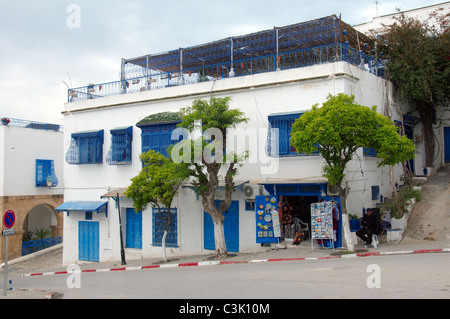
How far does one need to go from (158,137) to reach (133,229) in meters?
4.37

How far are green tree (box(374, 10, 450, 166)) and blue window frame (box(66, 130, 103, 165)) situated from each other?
43.1 feet

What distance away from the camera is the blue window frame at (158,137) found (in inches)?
691

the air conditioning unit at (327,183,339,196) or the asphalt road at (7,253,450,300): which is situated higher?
the air conditioning unit at (327,183,339,196)

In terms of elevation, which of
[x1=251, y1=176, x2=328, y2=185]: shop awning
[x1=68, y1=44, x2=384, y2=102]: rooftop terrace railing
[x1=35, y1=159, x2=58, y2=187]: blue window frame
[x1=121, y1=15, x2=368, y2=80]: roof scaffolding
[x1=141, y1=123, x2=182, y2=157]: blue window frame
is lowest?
[x1=251, y1=176, x2=328, y2=185]: shop awning

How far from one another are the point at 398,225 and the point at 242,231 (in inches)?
217

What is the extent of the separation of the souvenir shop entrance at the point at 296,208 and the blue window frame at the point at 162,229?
4.25m

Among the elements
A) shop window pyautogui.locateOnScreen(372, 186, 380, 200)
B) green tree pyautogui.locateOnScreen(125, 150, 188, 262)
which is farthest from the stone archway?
shop window pyautogui.locateOnScreen(372, 186, 380, 200)

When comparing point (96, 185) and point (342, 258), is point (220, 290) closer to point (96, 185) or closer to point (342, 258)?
point (342, 258)

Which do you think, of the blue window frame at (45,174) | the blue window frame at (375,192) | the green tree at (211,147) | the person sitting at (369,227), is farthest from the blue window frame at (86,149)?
the person sitting at (369,227)

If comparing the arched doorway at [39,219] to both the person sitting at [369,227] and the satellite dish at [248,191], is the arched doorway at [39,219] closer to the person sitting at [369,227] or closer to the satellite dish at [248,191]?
the satellite dish at [248,191]

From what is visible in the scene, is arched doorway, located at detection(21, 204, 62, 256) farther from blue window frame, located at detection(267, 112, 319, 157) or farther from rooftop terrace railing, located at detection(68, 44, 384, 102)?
blue window frame, located at detection(267, 112, 319, 157)

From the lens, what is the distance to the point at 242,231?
628 inches

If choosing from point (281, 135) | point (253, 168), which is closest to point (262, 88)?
point (281, 135)

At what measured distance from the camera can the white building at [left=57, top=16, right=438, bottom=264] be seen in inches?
584
